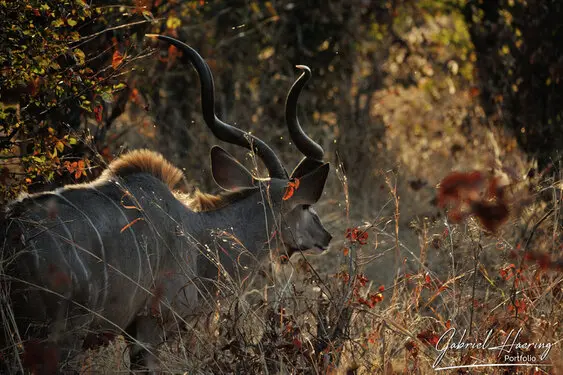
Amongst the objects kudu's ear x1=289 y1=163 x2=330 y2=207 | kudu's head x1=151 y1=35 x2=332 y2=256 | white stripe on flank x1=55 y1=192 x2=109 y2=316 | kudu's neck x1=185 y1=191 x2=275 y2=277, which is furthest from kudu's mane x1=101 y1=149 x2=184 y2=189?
kudu's ear x1=289 y1=163 x2=330 y2=207

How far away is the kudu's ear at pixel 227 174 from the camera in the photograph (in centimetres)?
482

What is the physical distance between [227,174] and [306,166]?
400mm

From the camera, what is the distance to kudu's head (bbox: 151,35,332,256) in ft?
15.0

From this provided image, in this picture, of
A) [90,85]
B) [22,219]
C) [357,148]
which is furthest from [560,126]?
[22,219]

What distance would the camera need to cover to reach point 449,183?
2.57m

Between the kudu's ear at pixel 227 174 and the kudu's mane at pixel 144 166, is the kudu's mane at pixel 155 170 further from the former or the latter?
the kudu's ear at pixel 227 174

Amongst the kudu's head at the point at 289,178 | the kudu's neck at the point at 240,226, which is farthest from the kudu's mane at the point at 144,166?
the kudu's head at the point at 289,178

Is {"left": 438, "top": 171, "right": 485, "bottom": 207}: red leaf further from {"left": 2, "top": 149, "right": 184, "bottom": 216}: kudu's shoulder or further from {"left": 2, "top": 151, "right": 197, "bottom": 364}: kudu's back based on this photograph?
{"left": 2, "top": 149, "right": 184, "bottom": 216}: kudu's shoulder

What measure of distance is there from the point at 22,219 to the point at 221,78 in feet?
16.2

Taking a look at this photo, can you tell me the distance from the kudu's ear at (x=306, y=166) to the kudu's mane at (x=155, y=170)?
41 cm

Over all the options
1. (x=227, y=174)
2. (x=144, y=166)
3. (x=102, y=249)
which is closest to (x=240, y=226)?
(x=227, y=174)

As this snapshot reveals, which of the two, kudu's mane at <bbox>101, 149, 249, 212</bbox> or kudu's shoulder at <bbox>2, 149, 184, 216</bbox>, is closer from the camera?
kudu's shoulder at <bbox>2, 149, 184, 216</bbox>

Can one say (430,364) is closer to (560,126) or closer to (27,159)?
(27,159)

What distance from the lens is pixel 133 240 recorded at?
3.90 metres
